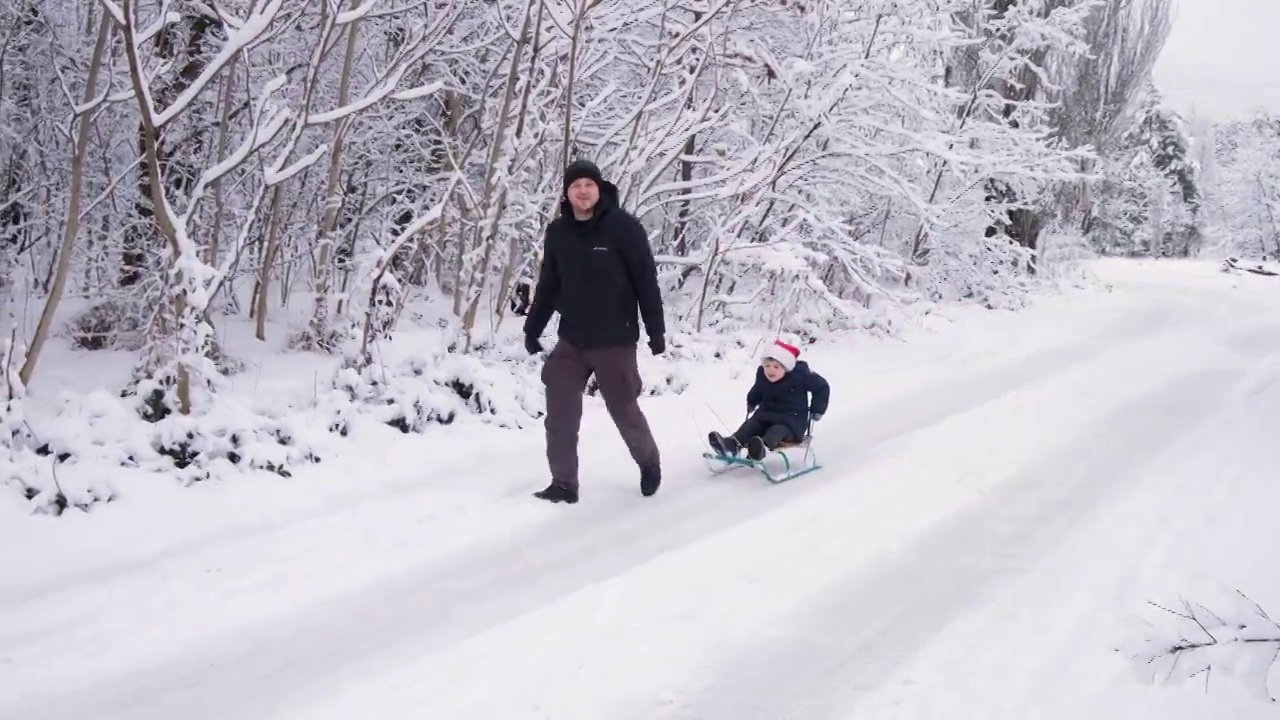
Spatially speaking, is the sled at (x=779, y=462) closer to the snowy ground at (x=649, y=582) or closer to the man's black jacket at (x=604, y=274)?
the snowy ground at (x=649, y=582)

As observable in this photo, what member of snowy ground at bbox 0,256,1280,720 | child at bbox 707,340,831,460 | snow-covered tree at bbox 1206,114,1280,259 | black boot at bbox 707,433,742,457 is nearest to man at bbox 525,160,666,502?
snowy ground at bbox 0,256,1280,720

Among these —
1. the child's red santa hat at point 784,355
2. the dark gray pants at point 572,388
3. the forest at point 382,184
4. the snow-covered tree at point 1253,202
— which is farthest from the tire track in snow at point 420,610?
the snow-covered tree at point 1253,202

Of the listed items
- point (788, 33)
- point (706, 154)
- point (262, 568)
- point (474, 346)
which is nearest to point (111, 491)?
point (262, 568)

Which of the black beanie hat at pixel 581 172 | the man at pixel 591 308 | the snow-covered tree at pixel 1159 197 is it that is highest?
the black beanie hat at pixel 581 172

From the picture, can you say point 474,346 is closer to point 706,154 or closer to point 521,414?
point 521,414

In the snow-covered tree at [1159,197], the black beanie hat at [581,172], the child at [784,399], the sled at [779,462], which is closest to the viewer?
the black beanie hat at [581,172]

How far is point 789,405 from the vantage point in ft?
20.9

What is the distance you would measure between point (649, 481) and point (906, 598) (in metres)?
1.86

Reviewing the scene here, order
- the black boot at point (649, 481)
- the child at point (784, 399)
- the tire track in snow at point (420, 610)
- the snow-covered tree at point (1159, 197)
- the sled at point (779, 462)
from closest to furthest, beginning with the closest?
the tire track in snow at point (420, 610)
the black boot at point (649, 481)
the sled at point (779, 462)
the child at point (784, 399)
the snow-covered tree at point (1159, 197)

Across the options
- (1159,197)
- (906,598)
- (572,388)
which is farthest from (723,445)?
(1159,197)

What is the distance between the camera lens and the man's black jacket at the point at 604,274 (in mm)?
5098

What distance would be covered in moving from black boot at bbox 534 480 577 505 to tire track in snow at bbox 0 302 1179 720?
0.43 feet

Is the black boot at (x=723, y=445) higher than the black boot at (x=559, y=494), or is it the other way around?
the black boot at (x=723, y=445)

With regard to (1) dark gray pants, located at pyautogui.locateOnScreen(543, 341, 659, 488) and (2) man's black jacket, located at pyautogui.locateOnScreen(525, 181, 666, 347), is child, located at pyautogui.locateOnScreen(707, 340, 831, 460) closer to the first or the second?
(1) dark gray pants, located at pyautogui.locateOnScreen(543, 341, 659, 488)
